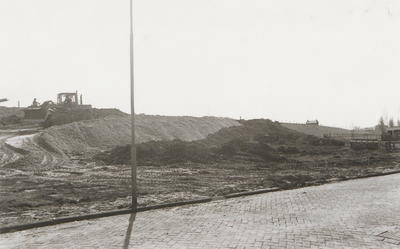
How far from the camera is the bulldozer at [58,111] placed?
34906 mm

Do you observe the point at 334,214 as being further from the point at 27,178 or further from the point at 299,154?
the point at 299,154

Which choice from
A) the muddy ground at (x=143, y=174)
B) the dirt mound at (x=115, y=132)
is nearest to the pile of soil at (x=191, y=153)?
the muddy ground at (x=143, y=174)

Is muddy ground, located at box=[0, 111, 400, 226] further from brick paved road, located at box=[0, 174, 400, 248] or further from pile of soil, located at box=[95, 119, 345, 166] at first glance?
brick paved road, located at box=[0, 174, 400, 248]

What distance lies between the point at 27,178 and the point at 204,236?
1181 centimetres

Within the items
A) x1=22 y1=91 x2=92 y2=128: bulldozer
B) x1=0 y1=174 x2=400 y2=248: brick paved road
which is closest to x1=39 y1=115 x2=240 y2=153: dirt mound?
x1=22 y1=91 x2=92 y2=128: bulldozer

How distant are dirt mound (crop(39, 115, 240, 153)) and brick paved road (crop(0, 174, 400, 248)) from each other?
17544 millimetres

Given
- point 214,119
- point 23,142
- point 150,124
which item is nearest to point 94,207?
point 23,142

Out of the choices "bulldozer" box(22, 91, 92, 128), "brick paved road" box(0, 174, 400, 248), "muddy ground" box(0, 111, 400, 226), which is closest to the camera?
"brick paved road" box(0, 174, 400, 248)

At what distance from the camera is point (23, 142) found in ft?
79.2

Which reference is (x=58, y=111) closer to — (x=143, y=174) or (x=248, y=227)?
(x=143, y=174)

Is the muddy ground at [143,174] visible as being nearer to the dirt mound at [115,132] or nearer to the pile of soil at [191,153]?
the pile of soil at [191,153]

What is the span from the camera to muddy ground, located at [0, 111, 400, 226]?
10.7m

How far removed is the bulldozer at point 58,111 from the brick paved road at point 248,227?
1155 inches

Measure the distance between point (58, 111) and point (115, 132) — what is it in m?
8.21
